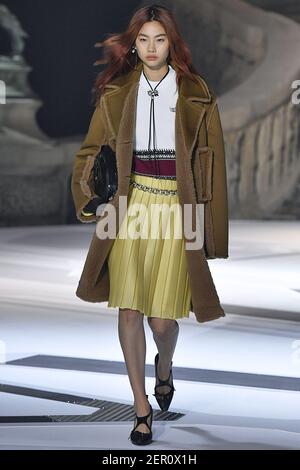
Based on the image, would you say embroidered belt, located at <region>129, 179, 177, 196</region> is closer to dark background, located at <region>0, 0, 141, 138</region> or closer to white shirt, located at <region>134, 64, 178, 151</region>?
white shirt, located at <region>134, 64, 178, 151</region>

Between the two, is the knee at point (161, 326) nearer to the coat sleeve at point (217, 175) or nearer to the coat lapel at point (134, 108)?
the coat sleeve at point (217, 175)

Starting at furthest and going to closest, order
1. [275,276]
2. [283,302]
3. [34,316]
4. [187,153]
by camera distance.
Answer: [275,276]
[283,302]
[34,316]
[187,153]

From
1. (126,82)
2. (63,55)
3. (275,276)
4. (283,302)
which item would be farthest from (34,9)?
(126,82)

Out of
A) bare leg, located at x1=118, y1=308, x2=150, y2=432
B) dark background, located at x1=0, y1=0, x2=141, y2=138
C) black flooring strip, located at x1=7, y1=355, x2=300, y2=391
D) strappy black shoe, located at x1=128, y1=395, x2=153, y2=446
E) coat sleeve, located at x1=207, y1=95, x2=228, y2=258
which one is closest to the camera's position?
strappy black shoe, located at x1=128, y1=395, x2=153, y2=446

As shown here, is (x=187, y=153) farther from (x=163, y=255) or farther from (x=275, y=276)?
(x=275, y=276)

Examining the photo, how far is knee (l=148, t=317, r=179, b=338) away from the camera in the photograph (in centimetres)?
397

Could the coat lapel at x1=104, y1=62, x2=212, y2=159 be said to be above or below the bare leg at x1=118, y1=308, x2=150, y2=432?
Answer: above

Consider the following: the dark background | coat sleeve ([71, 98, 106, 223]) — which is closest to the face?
coat sleeve ([71, 98, 106, 223])

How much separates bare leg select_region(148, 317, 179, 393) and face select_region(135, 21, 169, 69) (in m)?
0.92

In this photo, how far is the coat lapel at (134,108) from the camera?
3.78 m

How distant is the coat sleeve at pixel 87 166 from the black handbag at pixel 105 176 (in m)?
0.02

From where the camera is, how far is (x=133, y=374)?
3.77 meters

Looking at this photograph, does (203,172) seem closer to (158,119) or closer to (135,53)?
(158,119)

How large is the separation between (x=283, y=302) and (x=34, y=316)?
5.45ft
